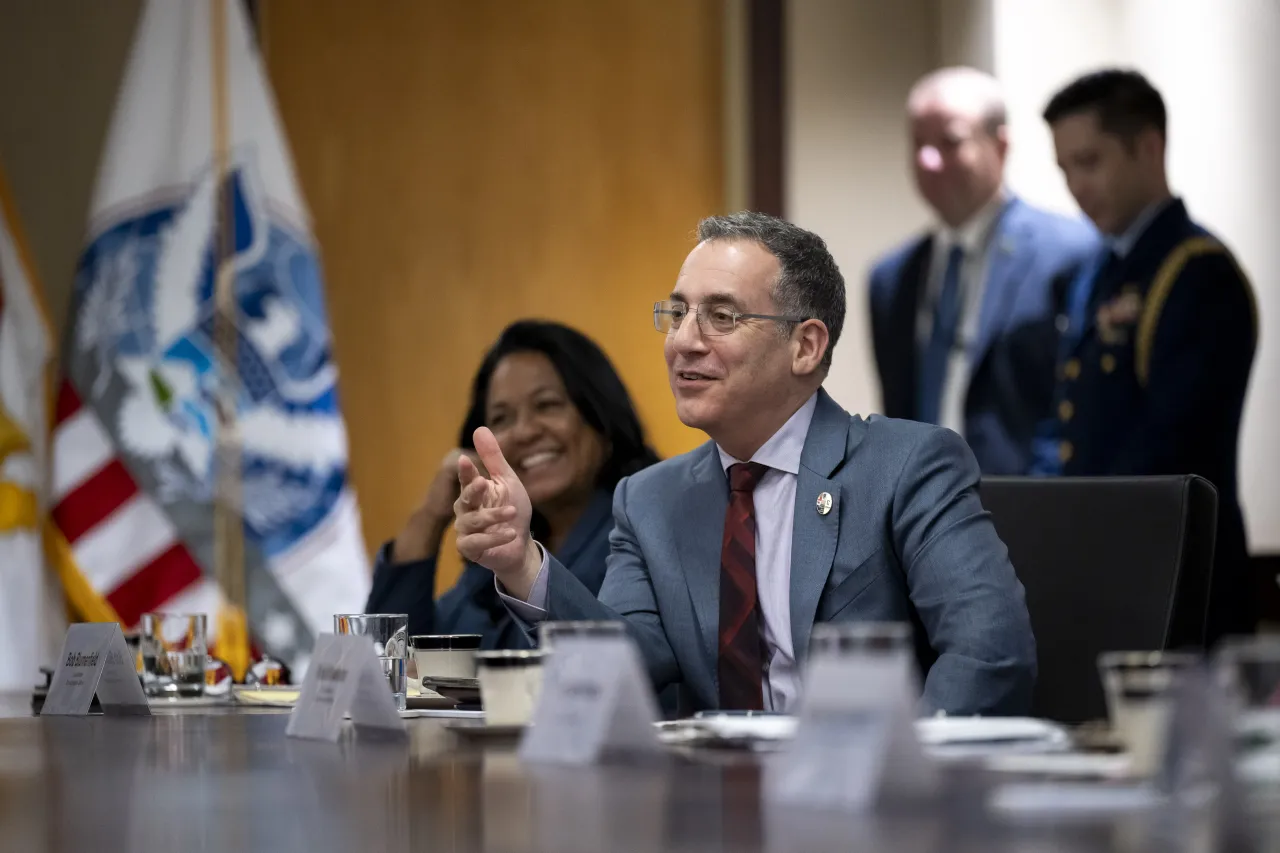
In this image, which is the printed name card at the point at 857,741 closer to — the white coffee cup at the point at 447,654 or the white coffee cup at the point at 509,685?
the white coffee cup at the point at 509,685

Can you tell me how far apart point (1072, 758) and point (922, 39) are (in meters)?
3.62

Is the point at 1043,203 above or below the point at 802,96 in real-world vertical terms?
below

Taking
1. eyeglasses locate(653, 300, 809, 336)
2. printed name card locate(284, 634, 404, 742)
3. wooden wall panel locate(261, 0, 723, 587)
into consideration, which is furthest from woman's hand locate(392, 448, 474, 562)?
wooden wall panel locate(261, 0, 723, 587)

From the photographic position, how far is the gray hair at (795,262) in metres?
2.21

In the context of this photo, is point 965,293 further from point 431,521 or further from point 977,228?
point 431,521

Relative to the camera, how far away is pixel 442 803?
963 millimetres

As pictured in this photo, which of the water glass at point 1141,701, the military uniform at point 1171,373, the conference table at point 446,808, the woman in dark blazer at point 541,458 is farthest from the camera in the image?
the military uniform at point 1171,373

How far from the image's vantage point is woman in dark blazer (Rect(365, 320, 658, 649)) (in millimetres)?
2826

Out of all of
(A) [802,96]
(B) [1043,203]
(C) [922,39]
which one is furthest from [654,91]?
(B) [1043,203]

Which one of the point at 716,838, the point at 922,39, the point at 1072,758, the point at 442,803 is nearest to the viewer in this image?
the point at 716,838

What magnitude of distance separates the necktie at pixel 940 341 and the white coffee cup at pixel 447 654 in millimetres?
2459

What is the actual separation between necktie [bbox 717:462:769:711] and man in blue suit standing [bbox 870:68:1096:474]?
79.4 inches

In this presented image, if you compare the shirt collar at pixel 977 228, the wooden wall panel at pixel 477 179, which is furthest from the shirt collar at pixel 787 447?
the wooden wall panel at pixel 477 179

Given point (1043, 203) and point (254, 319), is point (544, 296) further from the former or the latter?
point (1043, 203)
